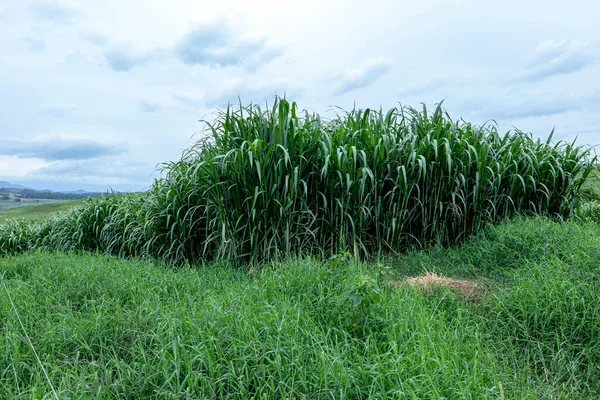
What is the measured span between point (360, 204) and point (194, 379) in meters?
2.31

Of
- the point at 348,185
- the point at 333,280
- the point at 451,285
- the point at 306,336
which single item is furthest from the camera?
the point at 348,185

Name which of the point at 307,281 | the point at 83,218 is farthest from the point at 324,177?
the point at 83,218

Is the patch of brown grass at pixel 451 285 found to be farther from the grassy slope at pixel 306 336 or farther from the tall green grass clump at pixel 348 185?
the tall green grass clump at pixel 348 185

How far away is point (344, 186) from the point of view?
3539 mm

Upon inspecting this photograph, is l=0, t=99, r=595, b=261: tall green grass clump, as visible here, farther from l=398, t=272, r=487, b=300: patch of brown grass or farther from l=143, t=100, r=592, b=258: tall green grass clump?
l=398, t=272, r=487, b=300: patch of brown grass

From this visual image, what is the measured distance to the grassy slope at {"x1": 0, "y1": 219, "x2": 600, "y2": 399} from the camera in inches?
63.8

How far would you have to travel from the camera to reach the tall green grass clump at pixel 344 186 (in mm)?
3543

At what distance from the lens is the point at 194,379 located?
1.59 m

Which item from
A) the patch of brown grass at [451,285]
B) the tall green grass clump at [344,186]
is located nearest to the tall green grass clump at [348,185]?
the tall green grass clump at [344,186]

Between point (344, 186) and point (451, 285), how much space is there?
1163mm

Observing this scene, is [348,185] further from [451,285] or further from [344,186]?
[451,285]

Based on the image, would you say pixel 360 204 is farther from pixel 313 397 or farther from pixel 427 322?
pixel 313 397

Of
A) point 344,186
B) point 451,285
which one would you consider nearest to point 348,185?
point 344,186

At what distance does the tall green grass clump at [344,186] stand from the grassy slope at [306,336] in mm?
713
